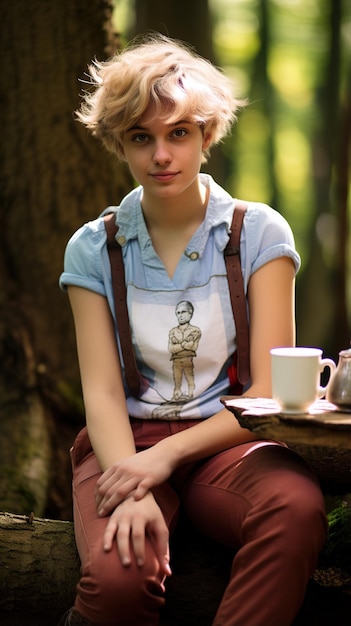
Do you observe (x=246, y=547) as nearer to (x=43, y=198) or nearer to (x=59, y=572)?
(x=59, y=572)

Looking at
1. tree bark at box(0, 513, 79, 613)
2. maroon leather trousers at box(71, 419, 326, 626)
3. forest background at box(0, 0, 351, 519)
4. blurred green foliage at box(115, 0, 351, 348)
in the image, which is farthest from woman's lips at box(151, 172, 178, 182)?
blurred green foliage at box(115, 0, 351, 348)

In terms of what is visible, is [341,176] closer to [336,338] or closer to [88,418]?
[336,338]

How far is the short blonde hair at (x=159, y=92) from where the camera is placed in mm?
2607

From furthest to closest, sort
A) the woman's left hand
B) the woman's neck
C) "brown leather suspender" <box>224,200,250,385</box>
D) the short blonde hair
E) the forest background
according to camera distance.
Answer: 1. the forest background
2. the woman's neck
3. "brown leather suspender" <box>224,200,250,385</box>
4. the short blonde hair
5. the woman's left hand

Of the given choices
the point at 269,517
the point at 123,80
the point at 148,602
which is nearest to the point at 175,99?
the point at 123,80

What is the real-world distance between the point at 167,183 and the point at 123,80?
12.5 inches

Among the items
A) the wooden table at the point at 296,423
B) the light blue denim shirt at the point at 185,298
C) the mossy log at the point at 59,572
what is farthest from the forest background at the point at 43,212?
the wooden table at the point at 296,423

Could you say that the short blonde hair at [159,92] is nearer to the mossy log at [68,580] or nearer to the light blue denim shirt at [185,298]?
the light blue denim shirt at [185,298]

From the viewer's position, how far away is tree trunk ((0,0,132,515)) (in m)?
4.20

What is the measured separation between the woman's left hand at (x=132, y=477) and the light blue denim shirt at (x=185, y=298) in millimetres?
242

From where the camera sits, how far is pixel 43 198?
4.30m

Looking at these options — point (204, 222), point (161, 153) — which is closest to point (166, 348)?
point (204, 222)

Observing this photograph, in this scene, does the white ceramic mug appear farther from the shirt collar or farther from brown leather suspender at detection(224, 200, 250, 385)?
the shirt collar

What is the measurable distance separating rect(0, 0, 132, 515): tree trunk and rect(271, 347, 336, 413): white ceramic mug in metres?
2.14
